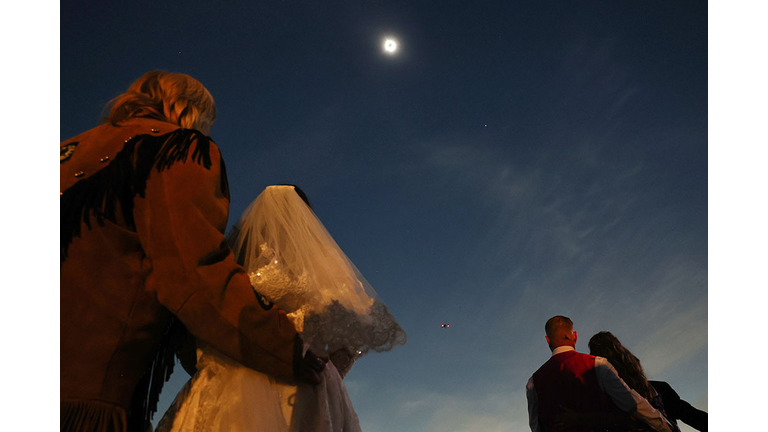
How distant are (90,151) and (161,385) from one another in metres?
0.63

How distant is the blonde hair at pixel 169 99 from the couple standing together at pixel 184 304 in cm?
2

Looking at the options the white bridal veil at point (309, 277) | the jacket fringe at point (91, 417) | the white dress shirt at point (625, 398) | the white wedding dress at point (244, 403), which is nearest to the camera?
the jacket fringe at point (91, 417)

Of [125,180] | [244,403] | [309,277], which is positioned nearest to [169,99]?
[125,180]

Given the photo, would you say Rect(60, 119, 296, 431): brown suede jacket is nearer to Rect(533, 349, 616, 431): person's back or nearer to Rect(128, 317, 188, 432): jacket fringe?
Rect(128, 317, 188, 432): jacket fringe

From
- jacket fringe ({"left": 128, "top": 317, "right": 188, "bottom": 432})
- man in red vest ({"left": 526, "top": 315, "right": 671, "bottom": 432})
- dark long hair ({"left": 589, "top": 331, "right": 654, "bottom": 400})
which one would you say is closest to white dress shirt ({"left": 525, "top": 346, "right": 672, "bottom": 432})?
man in red vest ({"left": 526, "top": 315, "right": 671, "bottom": 432})

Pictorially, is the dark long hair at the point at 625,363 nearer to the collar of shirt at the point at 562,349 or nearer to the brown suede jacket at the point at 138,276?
the collar of shirt at the point at 562,349

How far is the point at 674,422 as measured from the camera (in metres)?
3.83

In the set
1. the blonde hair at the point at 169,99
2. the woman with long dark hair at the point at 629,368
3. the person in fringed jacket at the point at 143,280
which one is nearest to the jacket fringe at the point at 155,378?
the person in fringed jacket at the point at 143,280

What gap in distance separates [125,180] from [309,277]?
1.73 ft

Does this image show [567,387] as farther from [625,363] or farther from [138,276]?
[138,276]

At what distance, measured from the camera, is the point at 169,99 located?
1465 mm

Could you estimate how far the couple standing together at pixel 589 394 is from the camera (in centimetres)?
324

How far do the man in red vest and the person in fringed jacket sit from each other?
8.81 ft
